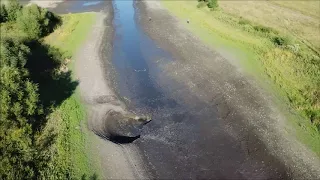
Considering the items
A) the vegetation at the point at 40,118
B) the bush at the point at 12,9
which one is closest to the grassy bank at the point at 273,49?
the vegetation at the point at 40,118

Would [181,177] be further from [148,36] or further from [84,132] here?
[148,36]

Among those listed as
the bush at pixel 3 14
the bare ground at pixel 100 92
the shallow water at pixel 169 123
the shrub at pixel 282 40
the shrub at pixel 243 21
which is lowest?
the shallow water at pixel 169 123

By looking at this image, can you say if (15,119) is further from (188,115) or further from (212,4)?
(212,4)

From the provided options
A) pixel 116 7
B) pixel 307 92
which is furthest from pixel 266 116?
pixel 116 7

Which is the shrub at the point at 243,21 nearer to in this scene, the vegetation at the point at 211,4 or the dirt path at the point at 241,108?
the vegetation at the point at 211,4

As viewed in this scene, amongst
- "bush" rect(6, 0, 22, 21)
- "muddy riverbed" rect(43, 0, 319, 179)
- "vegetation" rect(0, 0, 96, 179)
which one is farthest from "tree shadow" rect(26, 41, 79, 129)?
"bush" rect(6, 0, 22, 21)

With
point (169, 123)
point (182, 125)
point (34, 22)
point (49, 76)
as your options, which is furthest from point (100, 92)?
point (34, 22)
